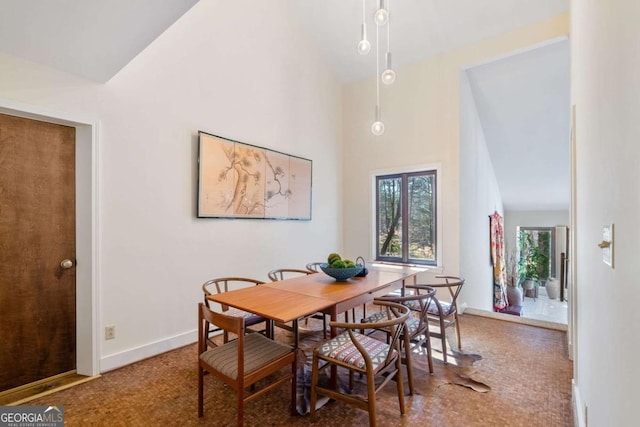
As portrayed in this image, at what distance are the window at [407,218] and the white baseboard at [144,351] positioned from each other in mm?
2899

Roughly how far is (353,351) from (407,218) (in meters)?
2.98

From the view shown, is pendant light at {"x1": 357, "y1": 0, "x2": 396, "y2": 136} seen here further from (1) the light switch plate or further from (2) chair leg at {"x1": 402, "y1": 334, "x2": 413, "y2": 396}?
(1) the light switch plate

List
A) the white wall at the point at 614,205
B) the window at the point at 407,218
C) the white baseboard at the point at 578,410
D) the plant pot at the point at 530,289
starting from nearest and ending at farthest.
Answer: the white wall at the point at 614,205 → the white baseboard at the point at 578,410 → the window at the point at 407,218 → the plant pot at the point at 530,289

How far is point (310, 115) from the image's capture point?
177 inches

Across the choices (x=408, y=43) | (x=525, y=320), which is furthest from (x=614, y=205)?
(x=408, y=43)

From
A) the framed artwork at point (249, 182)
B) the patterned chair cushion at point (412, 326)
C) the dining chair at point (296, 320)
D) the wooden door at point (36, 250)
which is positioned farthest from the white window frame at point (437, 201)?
the wooden door at point (36, 250)

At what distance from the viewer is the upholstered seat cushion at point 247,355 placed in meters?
1.74

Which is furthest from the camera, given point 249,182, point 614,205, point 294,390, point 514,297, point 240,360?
point 514,297

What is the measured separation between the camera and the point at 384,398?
2.12m

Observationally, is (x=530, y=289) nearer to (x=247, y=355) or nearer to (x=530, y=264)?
(x=530, y=264)

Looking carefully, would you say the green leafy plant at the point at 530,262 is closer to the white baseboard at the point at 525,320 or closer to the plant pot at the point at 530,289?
the plant pot at the point at 530,289

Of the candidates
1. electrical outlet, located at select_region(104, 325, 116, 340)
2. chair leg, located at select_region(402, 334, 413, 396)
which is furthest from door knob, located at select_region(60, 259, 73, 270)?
chair leg, located at select_region(402, 334, 413, 396)

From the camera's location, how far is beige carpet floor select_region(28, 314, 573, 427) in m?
1.90

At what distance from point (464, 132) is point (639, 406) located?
3.98 metres
